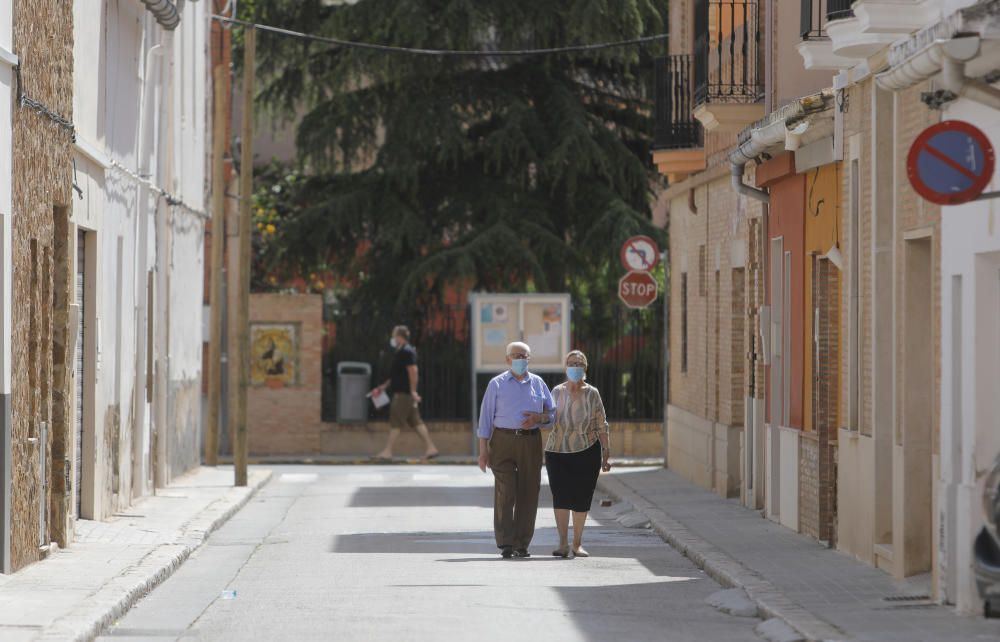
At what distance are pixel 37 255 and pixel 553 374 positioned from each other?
68.8 feet

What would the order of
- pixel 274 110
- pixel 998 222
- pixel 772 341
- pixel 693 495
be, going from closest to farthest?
1. pixel 998 222
2. pixel 772 341
3. pixel 693 495
4. pixel 274 110

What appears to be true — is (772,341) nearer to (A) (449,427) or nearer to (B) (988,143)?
(B) (988,143)

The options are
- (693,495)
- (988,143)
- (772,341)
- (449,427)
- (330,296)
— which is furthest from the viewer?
(330,296)

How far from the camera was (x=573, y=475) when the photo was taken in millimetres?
18344

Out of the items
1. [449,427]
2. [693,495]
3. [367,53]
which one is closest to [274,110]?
[367,53]

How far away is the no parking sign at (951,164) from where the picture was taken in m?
11.1

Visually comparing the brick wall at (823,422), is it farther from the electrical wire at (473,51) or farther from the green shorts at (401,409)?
the electrical wire at (473,51)

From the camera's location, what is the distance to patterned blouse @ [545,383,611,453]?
60.4ft

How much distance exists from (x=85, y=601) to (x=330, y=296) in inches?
1139

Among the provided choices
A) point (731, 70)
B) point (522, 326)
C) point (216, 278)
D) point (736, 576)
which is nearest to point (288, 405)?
point (216, 278)

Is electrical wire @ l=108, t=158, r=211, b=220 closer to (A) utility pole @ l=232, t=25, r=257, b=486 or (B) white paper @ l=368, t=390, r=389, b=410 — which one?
(A) utility pole @ l=232, t=25, r=257, b=486

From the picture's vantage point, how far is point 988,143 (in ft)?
37.0

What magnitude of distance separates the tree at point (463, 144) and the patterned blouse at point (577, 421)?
17.3 metres

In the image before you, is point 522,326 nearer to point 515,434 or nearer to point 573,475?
point 515,434
